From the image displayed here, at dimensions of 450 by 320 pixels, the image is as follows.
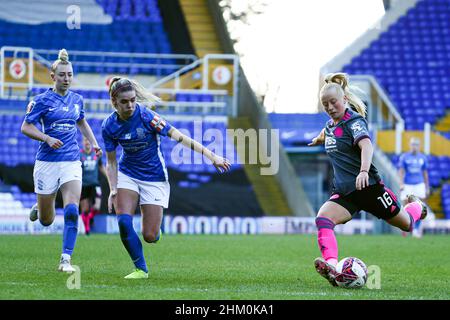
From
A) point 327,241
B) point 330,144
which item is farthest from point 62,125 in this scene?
point 327,241

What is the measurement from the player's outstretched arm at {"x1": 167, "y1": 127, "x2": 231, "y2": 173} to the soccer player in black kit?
108cm

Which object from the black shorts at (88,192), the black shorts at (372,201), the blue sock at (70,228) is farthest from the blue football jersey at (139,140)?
the black shorts at (88,192)

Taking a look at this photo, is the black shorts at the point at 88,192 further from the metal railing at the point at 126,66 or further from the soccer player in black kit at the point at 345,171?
the soccer player in black kit at the point at 345,171

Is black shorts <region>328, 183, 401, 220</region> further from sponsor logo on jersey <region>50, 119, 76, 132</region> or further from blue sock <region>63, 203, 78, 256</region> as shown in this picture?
sponsor logo on jersey <region>50, 119, 76, 132</region>

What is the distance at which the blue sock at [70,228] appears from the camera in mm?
10828

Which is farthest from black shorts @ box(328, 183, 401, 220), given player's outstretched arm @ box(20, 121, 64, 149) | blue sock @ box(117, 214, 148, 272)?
player's outstretched arm @ box(20, 121, 64, 149)

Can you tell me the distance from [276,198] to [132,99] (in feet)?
59.0

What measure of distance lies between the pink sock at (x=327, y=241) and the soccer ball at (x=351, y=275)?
170mm

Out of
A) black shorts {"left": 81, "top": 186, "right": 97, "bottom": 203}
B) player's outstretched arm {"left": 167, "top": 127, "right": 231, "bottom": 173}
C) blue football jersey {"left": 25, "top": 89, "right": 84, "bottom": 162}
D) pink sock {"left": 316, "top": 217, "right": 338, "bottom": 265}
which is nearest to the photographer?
player's outstretched arm {"left": 167, "top": 127, "right": 231, "bottom": 173}

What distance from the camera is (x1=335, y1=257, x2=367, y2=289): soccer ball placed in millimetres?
9383

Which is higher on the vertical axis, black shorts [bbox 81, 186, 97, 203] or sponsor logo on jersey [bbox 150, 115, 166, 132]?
sponsor logo on jersey [bbox 150, 115, 166, 132]

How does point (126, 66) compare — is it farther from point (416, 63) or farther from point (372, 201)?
point (372, 201)
